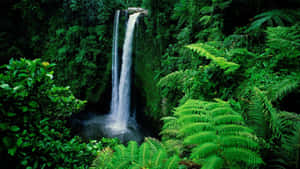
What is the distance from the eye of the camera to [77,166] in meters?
2.12

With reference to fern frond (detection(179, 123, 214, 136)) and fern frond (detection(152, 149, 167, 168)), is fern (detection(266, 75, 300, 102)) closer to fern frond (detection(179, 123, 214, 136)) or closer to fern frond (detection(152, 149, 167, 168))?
fern frond (detection(179, 123, 214, 136))

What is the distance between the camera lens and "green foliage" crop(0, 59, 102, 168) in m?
1.47

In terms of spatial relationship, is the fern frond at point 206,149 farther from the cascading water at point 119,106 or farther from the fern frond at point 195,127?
the cascading water at point 119,106

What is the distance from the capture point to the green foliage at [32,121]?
1.47 meters

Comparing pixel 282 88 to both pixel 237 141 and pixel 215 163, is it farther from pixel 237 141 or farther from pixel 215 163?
pixel 215 163

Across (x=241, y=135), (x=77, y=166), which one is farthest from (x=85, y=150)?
(x=241, y=135)

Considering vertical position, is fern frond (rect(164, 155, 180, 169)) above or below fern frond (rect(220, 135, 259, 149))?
below

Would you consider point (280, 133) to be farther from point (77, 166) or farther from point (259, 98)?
point (77, 166)

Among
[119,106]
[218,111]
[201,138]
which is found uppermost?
[218,111]

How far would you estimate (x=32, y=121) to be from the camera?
1.76 m

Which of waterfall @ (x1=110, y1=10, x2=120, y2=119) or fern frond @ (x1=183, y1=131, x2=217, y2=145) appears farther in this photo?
waterfall @ (x1=110, y1=10, x2=120, y2=119)

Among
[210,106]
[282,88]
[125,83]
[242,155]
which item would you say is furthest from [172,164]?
[125,83]

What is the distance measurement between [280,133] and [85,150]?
2410 millimetres

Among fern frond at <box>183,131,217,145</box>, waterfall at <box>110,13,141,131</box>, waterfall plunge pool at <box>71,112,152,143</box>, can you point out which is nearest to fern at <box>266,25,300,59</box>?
fern frond at <box>183,131,217,145</box>
